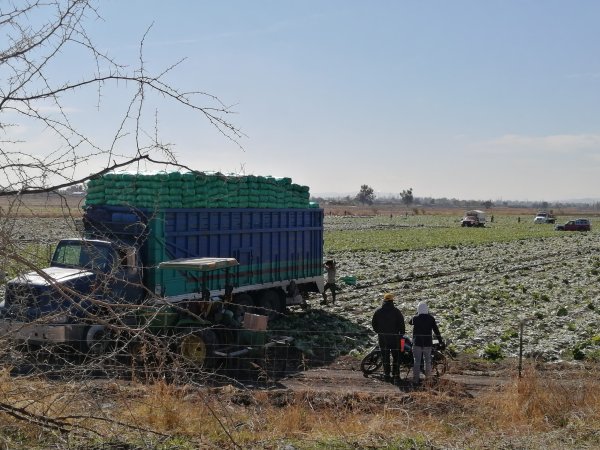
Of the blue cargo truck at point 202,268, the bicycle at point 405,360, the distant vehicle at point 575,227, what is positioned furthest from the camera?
the distant vehicle at point 575,227

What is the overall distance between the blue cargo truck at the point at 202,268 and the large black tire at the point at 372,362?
6.57 ft

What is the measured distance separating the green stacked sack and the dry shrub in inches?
258

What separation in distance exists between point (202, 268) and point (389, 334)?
369cm

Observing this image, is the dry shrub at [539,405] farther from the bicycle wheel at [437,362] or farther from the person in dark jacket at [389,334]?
the person in dark jacket at [389,334]

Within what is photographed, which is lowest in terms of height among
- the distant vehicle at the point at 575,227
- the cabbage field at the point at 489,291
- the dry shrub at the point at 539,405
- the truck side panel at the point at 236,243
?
the cabbage field at the point at 489,291

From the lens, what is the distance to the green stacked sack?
16312mm

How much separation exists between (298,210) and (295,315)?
2892 mm

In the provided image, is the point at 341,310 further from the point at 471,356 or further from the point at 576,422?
the point at 576,422

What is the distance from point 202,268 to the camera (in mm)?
14914

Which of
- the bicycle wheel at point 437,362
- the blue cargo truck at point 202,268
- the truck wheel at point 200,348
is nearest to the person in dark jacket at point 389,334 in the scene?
the bicycle wheel at point 437,362

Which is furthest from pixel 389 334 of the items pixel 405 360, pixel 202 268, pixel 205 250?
pixel 205 250

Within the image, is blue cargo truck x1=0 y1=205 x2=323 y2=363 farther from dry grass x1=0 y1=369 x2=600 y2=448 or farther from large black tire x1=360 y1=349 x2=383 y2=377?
large black tire x1=360 y1=349 x2=383 y2=377

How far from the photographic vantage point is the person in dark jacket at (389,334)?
14172mm

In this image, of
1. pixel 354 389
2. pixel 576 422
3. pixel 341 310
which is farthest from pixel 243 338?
pixel 341 310
